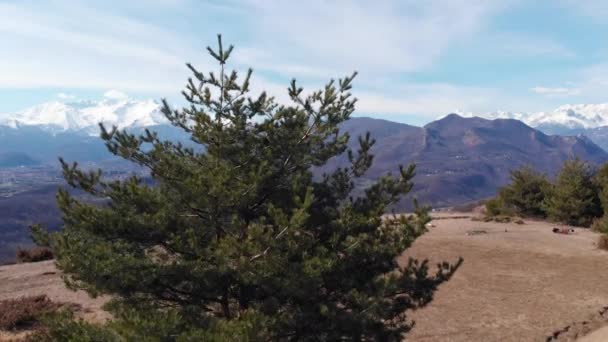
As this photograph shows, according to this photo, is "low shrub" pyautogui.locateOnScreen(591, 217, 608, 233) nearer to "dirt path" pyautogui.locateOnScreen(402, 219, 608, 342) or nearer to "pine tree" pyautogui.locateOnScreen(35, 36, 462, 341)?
"dirt path" pyautogui.locateOnScreen(402, 219, 608, 342)

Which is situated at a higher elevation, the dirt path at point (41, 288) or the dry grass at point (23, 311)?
the dry grass at point (23, 311)

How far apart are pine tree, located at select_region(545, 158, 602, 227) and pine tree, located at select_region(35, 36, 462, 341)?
122ft

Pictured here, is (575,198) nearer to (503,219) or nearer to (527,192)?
(503,219)

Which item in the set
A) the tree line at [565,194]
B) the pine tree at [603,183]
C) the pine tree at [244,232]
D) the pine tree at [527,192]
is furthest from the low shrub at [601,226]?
the pine tree at [244,232]

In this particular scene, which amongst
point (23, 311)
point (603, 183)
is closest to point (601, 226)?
point (603, 183)

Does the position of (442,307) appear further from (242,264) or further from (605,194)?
(605,194)

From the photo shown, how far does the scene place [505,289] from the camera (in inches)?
810

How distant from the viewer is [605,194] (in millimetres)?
37312

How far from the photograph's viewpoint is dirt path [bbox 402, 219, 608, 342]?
626 inches

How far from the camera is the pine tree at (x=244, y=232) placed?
320 inches

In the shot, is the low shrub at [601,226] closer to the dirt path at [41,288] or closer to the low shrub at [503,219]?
the low shrub at [503,219]

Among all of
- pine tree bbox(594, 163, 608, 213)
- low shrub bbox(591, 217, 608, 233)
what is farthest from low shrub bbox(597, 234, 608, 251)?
pine tree bbox(594, 163, 608, 213)

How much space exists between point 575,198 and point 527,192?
6.14 meters

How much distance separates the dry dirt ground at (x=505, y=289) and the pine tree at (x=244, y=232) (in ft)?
24.3
